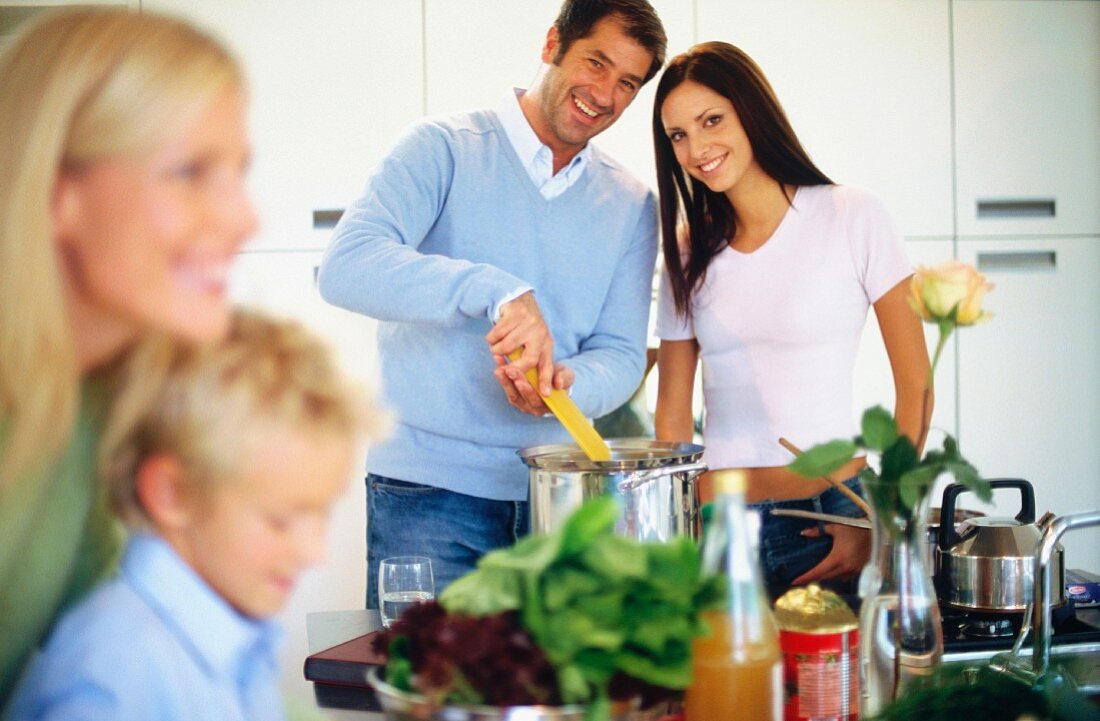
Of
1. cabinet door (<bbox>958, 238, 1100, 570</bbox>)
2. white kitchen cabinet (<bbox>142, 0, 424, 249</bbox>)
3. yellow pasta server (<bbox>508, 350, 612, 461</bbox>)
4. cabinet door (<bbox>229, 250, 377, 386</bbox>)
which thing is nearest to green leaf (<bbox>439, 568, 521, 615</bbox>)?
yellow pasta server (<bbox>508, 350, 612, 461</bbox>)

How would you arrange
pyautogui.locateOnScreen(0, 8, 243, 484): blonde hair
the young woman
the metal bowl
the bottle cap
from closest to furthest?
pyautogui.locateOnScreen(0, 8, 243, 484): blonde hair → the metal bowl → the bottle cap → the young woman

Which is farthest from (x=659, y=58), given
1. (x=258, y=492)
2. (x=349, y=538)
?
(x=349, y=538)

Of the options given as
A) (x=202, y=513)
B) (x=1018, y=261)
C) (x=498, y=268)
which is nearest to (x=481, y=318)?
(x=498, y=268)

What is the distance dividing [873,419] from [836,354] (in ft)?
2.76

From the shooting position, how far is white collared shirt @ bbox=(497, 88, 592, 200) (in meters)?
1.72

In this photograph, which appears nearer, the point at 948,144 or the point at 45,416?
the point at 45,416

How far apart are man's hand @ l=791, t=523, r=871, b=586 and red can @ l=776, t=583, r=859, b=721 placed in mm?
468

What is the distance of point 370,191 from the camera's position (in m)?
1.61

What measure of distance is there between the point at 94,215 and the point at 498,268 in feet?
3.53

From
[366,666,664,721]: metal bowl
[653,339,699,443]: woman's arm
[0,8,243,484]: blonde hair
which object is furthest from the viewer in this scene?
[653,339,699,443]: woman's arm

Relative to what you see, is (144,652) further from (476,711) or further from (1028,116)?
(1028,116)

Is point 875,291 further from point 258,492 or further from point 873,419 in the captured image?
point 258,492

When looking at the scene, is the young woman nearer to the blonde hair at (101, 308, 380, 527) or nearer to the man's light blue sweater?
Result: the man's light blue sweater

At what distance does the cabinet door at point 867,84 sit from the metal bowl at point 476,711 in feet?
7.74
